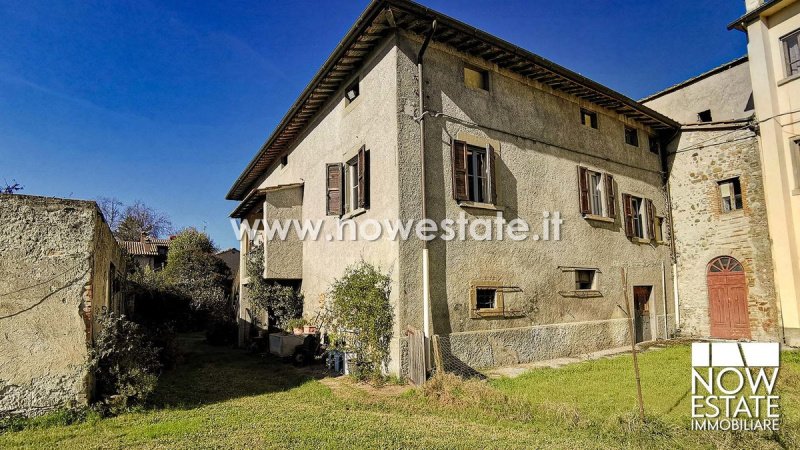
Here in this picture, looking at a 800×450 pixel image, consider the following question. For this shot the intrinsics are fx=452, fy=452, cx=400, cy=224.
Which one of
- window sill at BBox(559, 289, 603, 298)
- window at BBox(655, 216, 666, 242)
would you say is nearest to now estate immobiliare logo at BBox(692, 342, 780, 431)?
window sill at BBox(559, 289, 603, 298)

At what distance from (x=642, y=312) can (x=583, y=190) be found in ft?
15.9

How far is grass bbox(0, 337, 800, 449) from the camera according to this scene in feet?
17.8

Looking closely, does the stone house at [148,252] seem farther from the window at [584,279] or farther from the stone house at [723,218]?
the stone house at [723,218]

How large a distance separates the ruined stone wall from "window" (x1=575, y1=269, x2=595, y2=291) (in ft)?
15.4

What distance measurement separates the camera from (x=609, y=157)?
13.8 m

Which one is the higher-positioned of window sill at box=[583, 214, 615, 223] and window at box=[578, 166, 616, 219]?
window at box=[578, 166, 616, 219]

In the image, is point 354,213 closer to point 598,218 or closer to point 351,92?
point 351,92

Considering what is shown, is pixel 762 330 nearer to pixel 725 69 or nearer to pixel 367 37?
pixel 725 69

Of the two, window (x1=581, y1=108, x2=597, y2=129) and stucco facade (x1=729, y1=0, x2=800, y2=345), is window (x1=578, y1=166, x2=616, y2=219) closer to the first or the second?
window (x1=581, y1=108, x2=597, y2=129)

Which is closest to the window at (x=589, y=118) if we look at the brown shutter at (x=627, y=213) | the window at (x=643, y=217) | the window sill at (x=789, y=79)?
the brown shutter at (x=627, y=213)

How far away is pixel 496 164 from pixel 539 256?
2557 mm

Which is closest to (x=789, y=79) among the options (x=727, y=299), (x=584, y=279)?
(x=727, y=299)

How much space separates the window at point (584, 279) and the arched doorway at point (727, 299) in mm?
4774

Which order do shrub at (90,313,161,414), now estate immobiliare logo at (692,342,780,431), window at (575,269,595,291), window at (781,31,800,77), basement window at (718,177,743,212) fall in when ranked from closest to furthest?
now estate immobiliare logo at (692,342,780,431), shrub at (90,313,161,414), window at (575,269,595,291), window at (781,31,800,77), basement window at (718,177,743,212)
